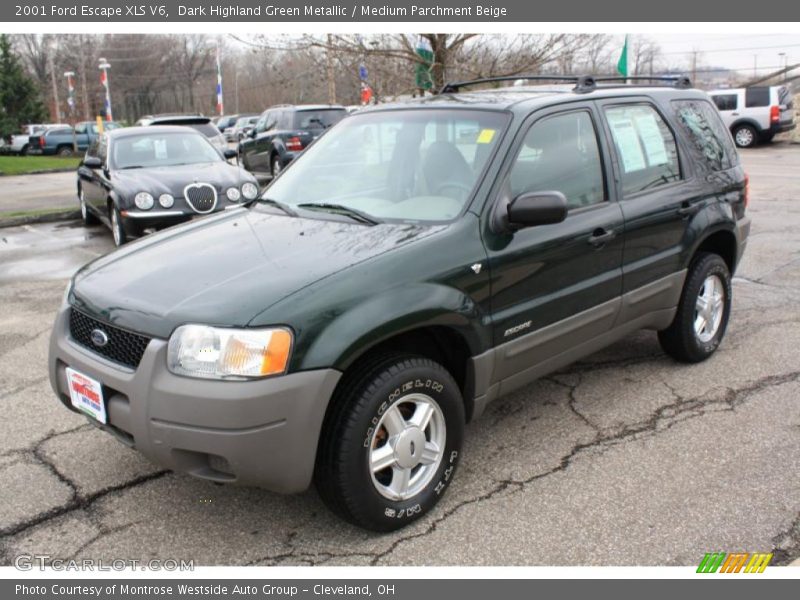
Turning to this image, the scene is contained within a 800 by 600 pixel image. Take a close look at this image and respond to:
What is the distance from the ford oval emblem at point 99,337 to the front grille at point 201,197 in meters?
5.90

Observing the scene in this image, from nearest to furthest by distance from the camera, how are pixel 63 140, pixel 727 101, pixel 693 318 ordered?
1. pixel 693 318
2. pixel 727 101
3. pixel 63 140

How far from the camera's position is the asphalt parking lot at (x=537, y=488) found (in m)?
3.02

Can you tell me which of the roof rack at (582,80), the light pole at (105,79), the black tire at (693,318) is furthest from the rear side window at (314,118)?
the light pole at (105,79)

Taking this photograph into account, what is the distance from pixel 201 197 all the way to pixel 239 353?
6556 millimetres

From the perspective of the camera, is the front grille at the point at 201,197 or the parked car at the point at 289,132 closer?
the front grille at the point at 201,197

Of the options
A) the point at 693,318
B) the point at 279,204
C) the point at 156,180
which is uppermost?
the point at 279,204

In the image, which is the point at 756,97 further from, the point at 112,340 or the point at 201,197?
the point at 112,340

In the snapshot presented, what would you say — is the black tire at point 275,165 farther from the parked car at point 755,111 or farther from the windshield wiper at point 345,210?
the parked car at point 755,111

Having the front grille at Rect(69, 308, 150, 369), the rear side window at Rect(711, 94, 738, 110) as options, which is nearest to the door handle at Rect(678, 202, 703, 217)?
the front grille at Rect(69, 308, 150, 369)

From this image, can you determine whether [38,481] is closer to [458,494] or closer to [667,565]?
[458,494]

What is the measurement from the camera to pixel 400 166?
3865mm

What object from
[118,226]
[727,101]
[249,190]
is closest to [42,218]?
[118,226]

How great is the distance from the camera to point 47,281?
7750 mm

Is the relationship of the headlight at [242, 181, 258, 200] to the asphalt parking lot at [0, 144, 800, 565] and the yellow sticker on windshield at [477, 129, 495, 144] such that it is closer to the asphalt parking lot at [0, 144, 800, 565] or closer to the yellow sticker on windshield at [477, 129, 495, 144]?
the asphalt parking lot at [0, 144, 800, 565]
